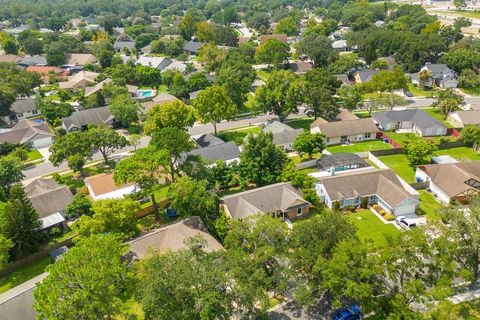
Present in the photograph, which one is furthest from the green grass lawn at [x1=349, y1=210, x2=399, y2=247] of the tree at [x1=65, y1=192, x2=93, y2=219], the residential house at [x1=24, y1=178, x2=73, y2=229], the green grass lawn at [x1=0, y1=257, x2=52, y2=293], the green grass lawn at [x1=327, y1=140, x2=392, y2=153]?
the residential house at [x1=24, y1=178, x2=73, y2=229]

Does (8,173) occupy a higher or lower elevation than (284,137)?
higher

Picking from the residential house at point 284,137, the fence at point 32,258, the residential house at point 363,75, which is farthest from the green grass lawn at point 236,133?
the residential house at point 363,75

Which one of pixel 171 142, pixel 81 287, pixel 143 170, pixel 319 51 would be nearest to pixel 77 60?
pixel 319 51

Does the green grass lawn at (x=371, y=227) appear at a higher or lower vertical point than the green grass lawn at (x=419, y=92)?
higher

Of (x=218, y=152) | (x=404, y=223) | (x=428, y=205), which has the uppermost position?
(x=218, y=152)

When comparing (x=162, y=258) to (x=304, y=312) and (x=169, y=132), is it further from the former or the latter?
(x=169, y=132)

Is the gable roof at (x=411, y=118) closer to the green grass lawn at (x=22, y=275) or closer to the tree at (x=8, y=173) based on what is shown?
the green grass lawn at (x=22, y=275)

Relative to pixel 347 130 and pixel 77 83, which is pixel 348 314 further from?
A: pixel 77 83
